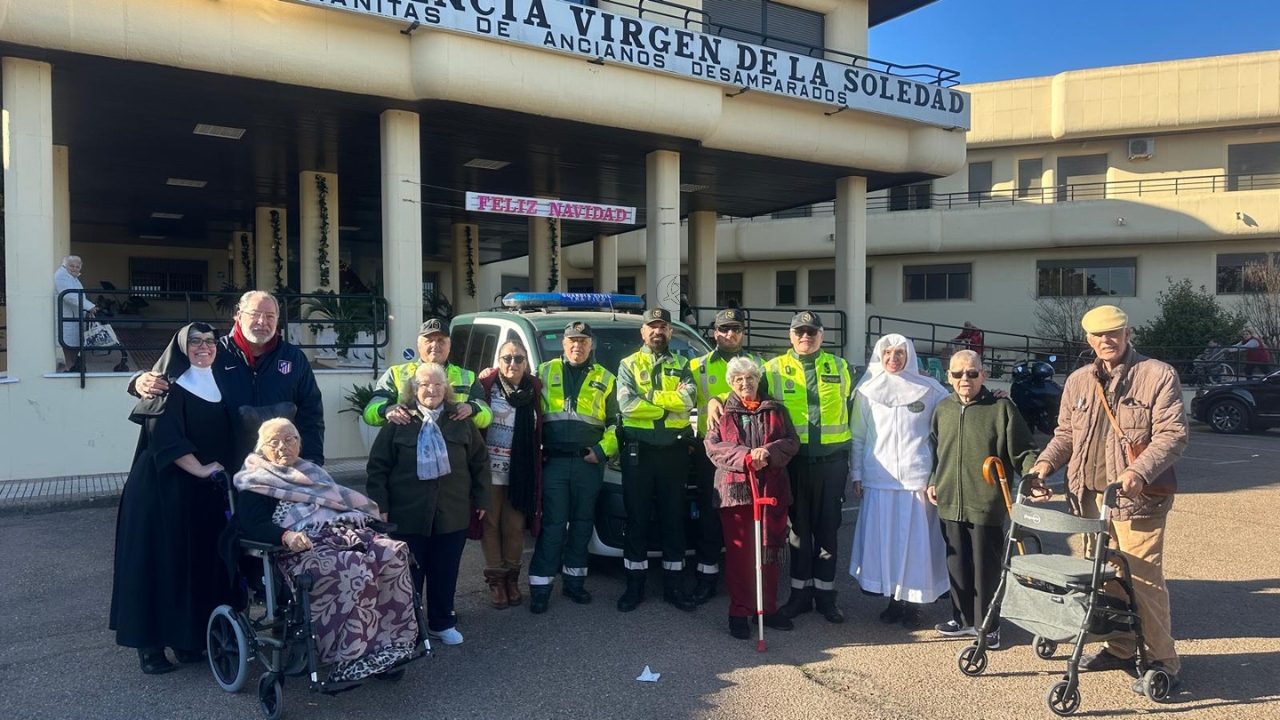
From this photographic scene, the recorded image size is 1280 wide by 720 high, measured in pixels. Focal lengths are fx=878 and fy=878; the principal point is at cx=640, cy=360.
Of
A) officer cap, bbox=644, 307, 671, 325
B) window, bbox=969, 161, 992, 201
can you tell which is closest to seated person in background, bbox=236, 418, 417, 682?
officer cap, bbox=644, 307, 671, 325

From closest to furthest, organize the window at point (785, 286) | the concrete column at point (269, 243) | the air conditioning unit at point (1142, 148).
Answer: the concrete column at point (269, 243) → the air conditioning unit at point (1142, 148) → the window at point (785, 286)

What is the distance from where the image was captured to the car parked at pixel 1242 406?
1515 cm

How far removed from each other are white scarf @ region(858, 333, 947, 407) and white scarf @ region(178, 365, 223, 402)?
3778mm

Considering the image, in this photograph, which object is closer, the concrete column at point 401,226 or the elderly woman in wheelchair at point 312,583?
the elderly woman in wheelchair at point 312,583

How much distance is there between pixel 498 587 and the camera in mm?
5699

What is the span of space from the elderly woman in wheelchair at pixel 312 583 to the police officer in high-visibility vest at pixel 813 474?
2.39 metres

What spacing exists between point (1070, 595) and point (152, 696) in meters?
4.51

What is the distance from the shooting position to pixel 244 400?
4746 millimetres

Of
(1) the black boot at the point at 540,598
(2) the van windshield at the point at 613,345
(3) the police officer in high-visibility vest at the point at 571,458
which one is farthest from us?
(2) the van windshield at the point at 613,345

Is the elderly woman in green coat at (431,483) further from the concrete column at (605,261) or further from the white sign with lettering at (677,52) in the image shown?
the concrete column at (605,261)

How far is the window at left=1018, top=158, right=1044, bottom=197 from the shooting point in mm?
29766

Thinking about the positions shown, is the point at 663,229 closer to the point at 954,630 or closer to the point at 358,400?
the point at 358,400

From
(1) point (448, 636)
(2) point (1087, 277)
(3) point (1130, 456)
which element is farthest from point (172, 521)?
(2) point (1087, 277)

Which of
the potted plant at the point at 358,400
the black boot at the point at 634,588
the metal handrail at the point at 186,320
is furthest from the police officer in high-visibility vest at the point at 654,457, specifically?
the potted plant at the point at 358,400
